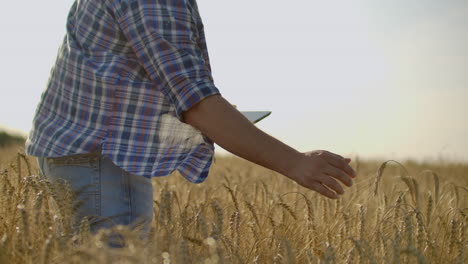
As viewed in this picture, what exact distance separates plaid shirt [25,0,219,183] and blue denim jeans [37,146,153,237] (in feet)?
0.19

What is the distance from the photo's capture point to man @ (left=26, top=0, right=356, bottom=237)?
1.51 m

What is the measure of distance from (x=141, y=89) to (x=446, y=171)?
6.72m

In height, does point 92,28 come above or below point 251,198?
above

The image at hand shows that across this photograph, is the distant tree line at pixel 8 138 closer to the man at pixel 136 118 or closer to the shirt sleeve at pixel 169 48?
the man at pixel 136 118

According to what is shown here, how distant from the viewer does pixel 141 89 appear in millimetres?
1679

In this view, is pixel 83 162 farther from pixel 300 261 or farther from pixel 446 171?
pixel 446 171

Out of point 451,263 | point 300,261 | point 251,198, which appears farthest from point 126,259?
point 251,198

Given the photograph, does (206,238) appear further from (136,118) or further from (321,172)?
(136,118)

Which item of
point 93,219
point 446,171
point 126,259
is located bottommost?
point 93,219

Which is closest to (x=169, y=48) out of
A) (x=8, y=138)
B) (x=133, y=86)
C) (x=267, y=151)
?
(x=133, y=86)

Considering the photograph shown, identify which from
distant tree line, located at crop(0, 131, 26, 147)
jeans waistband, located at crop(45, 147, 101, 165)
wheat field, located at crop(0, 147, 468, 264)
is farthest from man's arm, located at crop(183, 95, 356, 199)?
distant tree line, located at crop(0, 131, 26, 147)

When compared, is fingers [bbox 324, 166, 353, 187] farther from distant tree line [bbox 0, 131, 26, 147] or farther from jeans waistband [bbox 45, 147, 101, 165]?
distant tree line [bbox 0, 131, 26, 147]

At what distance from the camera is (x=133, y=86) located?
5.50ft

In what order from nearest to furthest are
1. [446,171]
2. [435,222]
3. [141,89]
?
[141,89]
[435,222]
[446,171]
